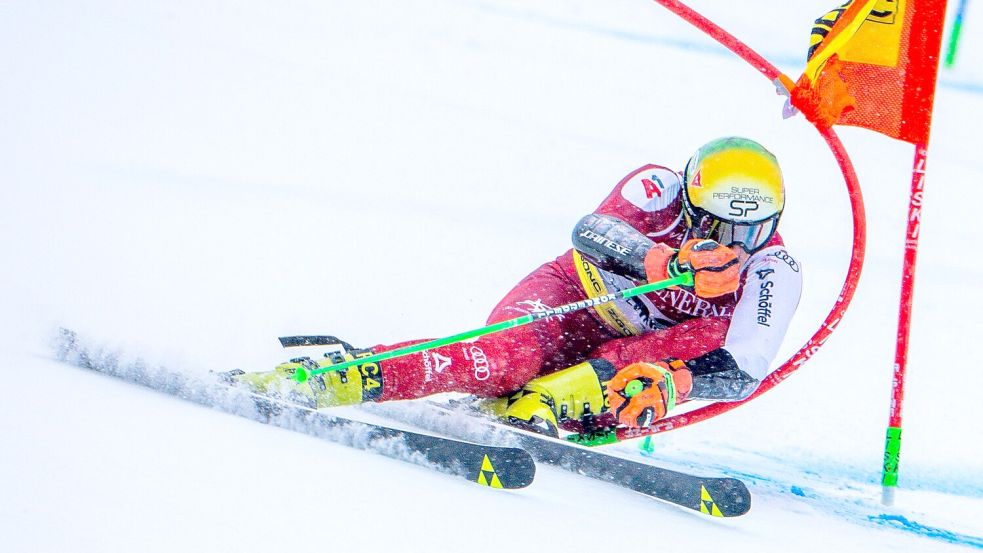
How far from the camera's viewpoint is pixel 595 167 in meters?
9.93

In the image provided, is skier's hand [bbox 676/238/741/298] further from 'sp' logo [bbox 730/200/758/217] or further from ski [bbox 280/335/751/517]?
ski [bbox 280/335/751/517]

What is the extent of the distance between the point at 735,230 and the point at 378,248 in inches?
135

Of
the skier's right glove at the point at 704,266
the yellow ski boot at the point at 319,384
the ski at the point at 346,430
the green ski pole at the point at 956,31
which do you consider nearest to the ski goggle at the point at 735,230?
the skier's right glove at the point at 704,266

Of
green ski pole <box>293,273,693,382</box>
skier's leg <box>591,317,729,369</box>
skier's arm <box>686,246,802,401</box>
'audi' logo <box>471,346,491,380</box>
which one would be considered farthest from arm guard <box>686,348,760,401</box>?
'audi' logo <box>471,346,491,380</box>

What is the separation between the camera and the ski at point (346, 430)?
2.93 metres

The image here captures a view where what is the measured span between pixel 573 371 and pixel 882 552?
118cm

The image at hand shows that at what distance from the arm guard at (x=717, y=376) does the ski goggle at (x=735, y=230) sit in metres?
0.42

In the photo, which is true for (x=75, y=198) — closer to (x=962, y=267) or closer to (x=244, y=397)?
(x=244, y=397)

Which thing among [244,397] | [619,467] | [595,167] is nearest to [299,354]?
[244,397]

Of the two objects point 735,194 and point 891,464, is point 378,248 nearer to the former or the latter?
point 735,194

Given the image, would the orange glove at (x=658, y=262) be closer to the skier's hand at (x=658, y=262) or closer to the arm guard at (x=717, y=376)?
the skier's hand at (x=658, y=262)

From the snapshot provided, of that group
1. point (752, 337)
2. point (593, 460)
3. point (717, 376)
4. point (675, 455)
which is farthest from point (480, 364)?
point (675, 455)

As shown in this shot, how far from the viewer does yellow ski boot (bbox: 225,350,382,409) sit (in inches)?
133

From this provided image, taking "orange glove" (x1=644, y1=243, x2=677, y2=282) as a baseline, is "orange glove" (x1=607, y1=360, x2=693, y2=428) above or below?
below
